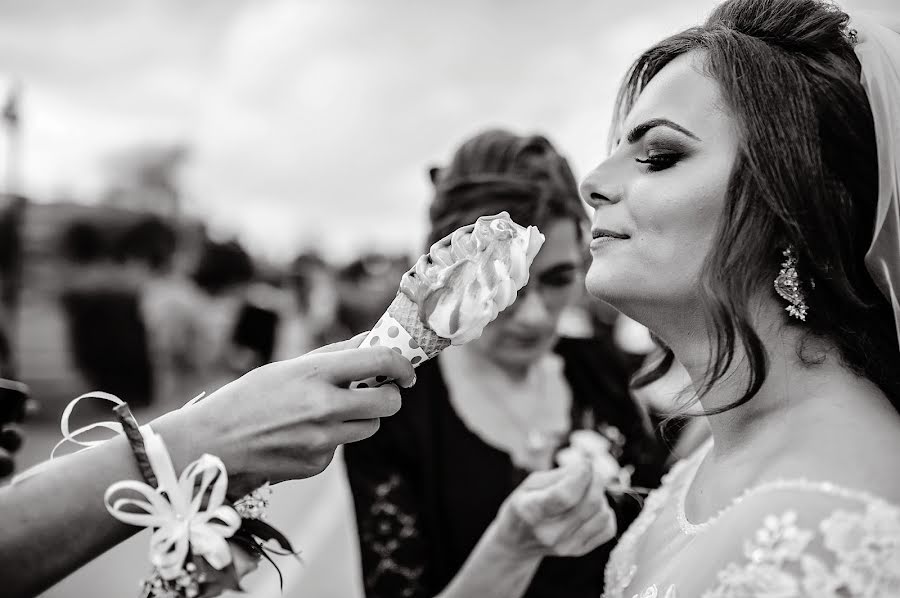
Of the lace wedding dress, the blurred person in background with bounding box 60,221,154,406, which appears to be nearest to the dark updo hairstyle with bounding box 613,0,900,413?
the lace wedding dress

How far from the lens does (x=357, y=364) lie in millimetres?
1523

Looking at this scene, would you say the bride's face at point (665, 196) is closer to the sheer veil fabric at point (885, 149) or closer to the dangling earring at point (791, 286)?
the dangling earring at point (791, 286)

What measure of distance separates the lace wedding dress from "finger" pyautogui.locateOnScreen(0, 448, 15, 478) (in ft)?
6.36

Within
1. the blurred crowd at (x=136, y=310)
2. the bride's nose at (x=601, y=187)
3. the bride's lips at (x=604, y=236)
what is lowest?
the blurred crowd at (x=136, y=310)

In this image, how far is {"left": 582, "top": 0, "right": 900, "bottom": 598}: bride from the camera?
1.73 metres

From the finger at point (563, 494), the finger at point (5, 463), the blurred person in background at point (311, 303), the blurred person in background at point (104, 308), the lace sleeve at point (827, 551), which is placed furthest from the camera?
the blurred person in background at point (311, 303)

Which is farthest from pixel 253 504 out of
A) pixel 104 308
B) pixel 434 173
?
pixel 104 308

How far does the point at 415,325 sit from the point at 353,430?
0.26 metres

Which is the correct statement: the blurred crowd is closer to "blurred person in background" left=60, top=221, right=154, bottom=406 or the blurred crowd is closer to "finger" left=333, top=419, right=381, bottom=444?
"blurred person in background" left=60, top=221, right=154, bottom=406

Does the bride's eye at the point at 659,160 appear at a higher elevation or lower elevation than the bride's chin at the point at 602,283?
higher

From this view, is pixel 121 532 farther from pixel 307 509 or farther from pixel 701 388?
pixel 307 509

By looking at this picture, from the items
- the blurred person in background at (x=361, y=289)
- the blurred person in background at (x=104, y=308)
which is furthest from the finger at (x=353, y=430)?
the blurred person in background at (x=361, y=289)

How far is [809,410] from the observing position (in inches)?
67.1

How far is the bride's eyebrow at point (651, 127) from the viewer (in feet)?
5.99
